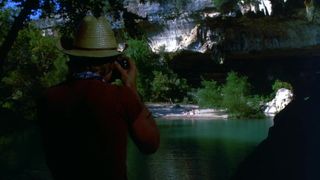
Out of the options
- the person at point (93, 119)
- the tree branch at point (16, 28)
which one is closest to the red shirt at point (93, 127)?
the person at point (93, 119)

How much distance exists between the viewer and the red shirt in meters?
1.67

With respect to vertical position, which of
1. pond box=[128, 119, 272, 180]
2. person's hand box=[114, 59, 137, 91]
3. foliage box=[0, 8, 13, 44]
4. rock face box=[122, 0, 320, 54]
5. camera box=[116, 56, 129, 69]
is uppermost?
camera box=[116, 56, 129, 69]

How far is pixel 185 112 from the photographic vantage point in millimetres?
27281

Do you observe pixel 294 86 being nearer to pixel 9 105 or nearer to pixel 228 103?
pixel 9 105

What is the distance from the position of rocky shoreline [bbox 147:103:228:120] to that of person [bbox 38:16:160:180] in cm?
2338

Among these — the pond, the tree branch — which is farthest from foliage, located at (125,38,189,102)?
the tree branch

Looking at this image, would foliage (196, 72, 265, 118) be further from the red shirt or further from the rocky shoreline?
the red shirt

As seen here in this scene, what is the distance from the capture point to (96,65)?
1764mm

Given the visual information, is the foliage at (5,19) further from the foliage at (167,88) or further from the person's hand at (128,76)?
the person's hand at (128,76)

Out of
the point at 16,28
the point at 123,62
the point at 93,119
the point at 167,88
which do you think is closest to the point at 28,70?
the point at 167,88

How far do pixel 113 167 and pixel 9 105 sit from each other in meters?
19.3

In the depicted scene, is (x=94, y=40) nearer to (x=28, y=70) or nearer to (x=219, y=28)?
(x=28, y=70)

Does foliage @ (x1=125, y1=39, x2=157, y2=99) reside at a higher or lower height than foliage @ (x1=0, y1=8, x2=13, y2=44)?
lower

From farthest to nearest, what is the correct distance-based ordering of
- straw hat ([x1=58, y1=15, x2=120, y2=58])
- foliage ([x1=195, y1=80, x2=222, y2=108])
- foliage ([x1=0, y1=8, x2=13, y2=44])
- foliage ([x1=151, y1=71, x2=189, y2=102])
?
foliage ([x1=151, y1=71, x2=189, y2=102]) < foliage ([x1=195, y1=80, x2=222, y2=108]) < foliage ([x1=0, y1=8, x2=13, y2=44]) < straw hat ([x1=58, y1=15, x2=120, y2=58])
